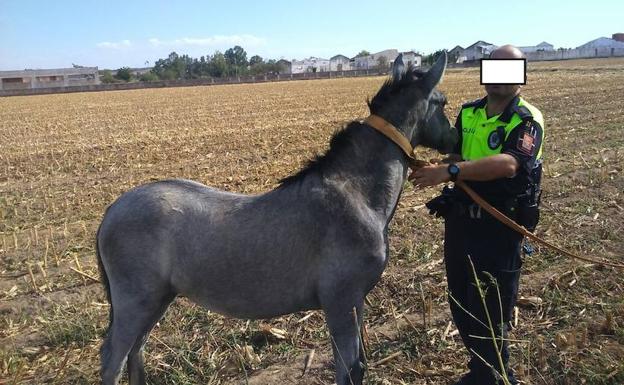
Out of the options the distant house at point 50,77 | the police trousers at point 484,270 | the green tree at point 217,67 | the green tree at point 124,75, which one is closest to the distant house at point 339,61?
the green tree at point 217,67

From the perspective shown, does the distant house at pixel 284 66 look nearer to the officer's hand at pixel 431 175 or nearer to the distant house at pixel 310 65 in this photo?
the distant house at pixel 310 65

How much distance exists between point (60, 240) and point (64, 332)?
10.2 ft

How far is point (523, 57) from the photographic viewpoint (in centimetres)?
352

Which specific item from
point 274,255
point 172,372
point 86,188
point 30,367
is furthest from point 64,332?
point 86,188

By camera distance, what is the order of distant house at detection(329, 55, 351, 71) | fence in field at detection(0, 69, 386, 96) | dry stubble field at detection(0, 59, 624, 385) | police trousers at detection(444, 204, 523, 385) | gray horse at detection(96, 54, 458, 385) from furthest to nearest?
distant house at detection(329, 55, 351, 71)
fence in field at detection(0, 69, 386, 96)
dry stubble field at detection(0, 59, 624, 385)
police trousers at detection(444, 204, 523, 385)
gray horse at detection(96, 54, 458, 385)

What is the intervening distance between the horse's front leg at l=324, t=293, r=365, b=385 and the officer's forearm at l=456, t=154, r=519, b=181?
1115 millimetres

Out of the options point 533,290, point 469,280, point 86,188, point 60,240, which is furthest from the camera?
point 86,188

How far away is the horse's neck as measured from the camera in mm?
3477

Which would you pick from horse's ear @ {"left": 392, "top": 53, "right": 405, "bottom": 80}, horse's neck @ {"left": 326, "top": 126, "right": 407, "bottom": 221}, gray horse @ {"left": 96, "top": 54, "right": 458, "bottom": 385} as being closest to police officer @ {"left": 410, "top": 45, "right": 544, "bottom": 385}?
horse's neck @ {"left": 326, "top": 126, "right": 407, "bottom": 221}

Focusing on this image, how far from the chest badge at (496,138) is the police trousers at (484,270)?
47 cm

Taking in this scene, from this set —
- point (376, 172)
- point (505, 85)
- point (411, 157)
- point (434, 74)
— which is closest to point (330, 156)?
point (376, 172)

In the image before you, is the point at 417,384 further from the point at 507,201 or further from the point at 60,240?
the point at 60,240

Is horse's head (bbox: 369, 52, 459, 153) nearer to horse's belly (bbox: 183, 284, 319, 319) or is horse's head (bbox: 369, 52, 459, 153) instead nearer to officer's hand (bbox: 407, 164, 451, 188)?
officer's hand (bbox: 407, 164, 451, 188)

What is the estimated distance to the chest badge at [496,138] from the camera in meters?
3.57
